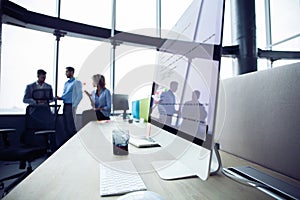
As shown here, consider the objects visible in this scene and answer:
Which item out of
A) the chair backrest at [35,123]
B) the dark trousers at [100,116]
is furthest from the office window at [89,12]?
the dark trousers at [100,116]

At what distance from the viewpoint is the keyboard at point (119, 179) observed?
46 cm

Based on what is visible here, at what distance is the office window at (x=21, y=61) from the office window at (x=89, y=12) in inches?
24.4

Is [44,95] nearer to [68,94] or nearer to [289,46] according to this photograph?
[68,94]

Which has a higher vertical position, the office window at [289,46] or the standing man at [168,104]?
the office window at [289,46]

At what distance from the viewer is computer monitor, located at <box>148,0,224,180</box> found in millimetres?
434

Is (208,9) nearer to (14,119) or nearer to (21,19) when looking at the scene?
(21,19)

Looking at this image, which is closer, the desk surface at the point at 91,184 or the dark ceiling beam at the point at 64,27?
the desk surface at the point at 91,184

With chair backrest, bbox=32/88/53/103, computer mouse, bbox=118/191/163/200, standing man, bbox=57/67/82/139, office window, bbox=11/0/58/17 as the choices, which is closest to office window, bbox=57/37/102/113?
standing man, bbox=57/67/82/139

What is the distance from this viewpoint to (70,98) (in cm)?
337

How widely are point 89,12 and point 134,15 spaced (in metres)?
1.00

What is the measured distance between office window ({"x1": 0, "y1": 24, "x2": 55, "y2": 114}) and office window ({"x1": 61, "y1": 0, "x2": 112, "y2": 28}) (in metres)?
0.62

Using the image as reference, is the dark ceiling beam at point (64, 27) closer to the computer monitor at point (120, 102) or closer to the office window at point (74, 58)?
the office window at point (74, 58)

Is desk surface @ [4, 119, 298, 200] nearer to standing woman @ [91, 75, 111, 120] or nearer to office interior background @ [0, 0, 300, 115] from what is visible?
standing woman @ [91, 75, 111, 120]

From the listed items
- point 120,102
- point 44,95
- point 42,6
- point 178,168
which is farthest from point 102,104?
point 42,6
